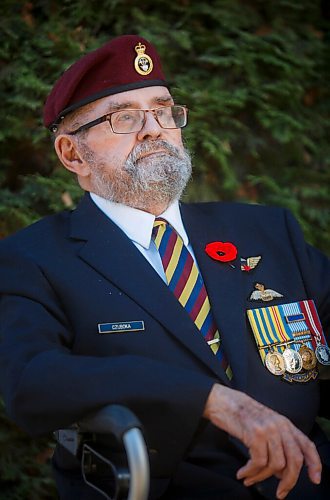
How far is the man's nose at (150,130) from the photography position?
2783 mm

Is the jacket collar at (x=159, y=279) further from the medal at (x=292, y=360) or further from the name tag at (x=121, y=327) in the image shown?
the medal at (x=292, y=360)

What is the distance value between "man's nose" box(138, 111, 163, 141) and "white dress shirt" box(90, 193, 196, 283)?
24 cm

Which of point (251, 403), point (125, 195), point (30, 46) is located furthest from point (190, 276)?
point (30, 46)

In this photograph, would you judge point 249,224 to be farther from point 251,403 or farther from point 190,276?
point 251,403

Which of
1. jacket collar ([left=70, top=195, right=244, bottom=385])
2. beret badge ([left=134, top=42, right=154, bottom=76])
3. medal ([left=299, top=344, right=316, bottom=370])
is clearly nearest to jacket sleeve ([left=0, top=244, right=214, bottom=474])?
jacket collar ([left=70, top=195, right=244, bottom=385])

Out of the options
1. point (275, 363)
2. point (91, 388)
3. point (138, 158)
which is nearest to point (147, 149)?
point (138, 158)

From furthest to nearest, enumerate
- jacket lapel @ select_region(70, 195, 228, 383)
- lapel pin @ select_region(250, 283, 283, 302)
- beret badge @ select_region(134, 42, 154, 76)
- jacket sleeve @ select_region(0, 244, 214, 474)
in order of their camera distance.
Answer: beret badge @ select_region(134, 42, 154, 76)
lapel pin @ select_region(250, 283, 283, 302)
jacket lapel @ select_region(70, 195, 228, 383)
jacket sleeve @ select_region(0, 244, 214, 474)

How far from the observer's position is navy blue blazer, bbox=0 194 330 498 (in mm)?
2104

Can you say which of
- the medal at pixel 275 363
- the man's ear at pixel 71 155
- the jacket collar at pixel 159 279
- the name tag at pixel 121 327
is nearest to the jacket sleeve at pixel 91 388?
the name tag at pixel 121 327

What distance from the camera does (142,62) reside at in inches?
113

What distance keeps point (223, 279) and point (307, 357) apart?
37 centimetres

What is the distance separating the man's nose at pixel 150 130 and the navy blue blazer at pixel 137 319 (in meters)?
0.30

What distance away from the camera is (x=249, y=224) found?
2.95 m

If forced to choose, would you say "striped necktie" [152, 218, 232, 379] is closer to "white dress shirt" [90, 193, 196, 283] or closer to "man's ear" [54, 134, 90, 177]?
"white dress shirt" [90, 193, 196, 283]
